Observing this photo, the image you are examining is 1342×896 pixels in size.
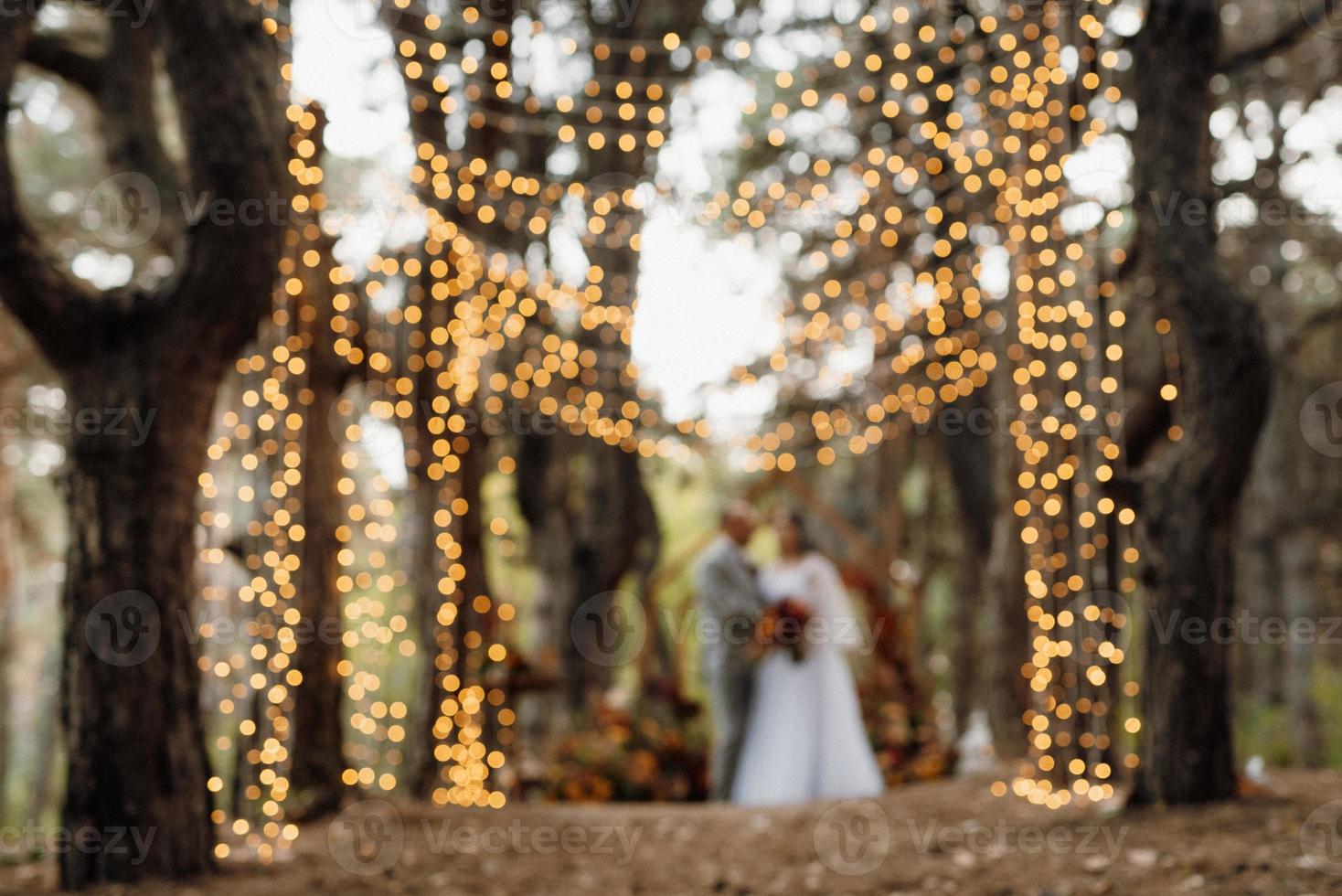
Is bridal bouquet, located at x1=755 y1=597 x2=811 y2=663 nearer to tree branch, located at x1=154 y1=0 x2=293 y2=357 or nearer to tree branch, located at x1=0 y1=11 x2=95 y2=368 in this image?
tree branch, located at x1=154 y1=0 x2=293 y2=357

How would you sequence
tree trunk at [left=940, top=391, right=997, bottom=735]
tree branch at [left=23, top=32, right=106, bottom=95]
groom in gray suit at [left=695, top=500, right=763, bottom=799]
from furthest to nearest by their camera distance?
tree trunk at [left=940, top=391, right=997, bottom=735] < groom in gray suit at [left=695, top=500, right=763, bottom=799] < tree branch at [left=23, top=32, right=106, bottom=95]

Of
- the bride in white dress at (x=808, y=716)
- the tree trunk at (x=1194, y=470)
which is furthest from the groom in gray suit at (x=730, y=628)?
the tree trunk at (x=1194, y=470)

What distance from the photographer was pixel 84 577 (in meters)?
5.16

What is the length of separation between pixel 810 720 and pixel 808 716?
44 millimetres

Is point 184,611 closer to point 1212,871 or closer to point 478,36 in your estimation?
point 1212,871

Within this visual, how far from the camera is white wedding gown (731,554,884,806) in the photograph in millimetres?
9305

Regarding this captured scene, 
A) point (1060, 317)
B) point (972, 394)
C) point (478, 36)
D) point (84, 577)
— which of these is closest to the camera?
point (84, 577)

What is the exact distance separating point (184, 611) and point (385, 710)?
9.31ft

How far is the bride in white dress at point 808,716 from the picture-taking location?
366 inches

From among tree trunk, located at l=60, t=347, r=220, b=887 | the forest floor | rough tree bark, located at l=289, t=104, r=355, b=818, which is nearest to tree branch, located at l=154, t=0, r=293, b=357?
tree trunk, located at l=60, t=347, r=220, b=887

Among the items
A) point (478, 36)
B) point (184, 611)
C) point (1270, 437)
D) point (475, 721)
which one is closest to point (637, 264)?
point (478, 36)

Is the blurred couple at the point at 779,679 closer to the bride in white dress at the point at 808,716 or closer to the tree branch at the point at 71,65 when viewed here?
the bride in white dress at the point at 808,716

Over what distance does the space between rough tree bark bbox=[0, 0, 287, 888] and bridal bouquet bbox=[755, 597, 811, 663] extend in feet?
15.6

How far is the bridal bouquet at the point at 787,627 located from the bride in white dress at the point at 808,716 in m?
0.09
